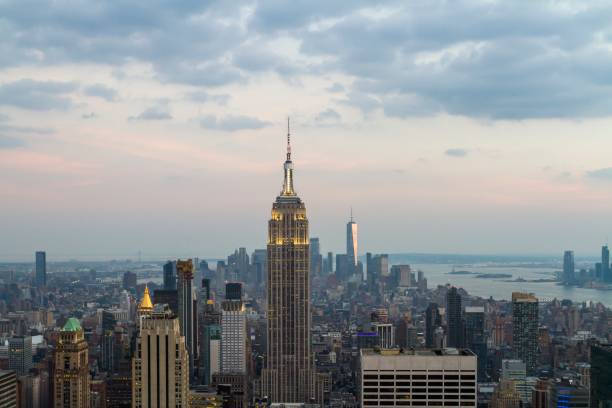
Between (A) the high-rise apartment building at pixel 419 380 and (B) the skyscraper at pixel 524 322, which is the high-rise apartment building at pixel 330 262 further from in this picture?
(A) the high-rise apartment building at pixel 419 380

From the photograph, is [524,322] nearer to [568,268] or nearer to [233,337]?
[568,268]

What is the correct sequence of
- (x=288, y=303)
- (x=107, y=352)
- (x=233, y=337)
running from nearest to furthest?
(x=107, y=352), (x=288, y=303), (x=233, y=337)

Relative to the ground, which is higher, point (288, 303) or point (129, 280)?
point (129, 280)

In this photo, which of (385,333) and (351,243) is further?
(351,243)

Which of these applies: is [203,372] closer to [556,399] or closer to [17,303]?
[17,303]

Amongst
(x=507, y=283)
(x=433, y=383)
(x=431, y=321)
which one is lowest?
(x=431, y=321)

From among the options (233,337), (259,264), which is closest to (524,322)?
(259,264)

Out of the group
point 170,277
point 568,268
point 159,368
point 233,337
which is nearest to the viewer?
point 159,368

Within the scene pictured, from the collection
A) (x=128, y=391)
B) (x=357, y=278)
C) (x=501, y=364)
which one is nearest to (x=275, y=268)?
(x=501, y=364)
